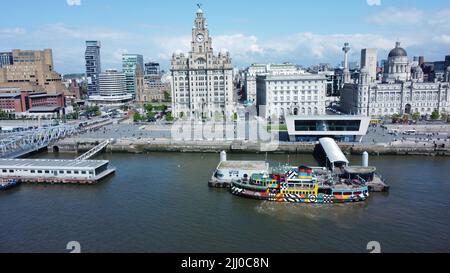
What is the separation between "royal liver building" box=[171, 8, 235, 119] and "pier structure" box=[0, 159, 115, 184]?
31.0 m

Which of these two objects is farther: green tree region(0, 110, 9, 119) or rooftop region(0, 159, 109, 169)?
green tree region(0, 110, 9, 119)

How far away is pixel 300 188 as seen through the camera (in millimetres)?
21984

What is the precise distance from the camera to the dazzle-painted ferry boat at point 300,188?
850 inches

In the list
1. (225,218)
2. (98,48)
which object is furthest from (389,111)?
(98,48)

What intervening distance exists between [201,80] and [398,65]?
39.8 metres

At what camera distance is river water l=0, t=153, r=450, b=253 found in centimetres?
1648

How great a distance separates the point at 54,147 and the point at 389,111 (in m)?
51.0

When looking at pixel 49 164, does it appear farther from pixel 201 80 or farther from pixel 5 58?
pixel 5 58

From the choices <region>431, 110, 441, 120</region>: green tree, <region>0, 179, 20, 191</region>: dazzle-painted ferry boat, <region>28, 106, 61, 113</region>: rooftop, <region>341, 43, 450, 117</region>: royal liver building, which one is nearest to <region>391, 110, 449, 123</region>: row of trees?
<region>431, 110, 441, 120</region>: green tree

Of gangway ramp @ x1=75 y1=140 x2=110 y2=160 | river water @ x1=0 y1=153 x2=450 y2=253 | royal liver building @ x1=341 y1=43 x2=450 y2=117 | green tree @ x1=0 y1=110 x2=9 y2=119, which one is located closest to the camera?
river water @ x1=0 y1=153 x2=450 y2=253

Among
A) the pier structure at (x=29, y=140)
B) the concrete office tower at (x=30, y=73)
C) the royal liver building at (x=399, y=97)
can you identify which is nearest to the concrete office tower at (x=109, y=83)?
the concrete office tower at (x=30, y=73)

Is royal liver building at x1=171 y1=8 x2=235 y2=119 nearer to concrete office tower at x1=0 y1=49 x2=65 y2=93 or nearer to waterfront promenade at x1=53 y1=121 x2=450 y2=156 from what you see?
waterfront promenade at x1=53 y1=121 x2=450 y2=156
